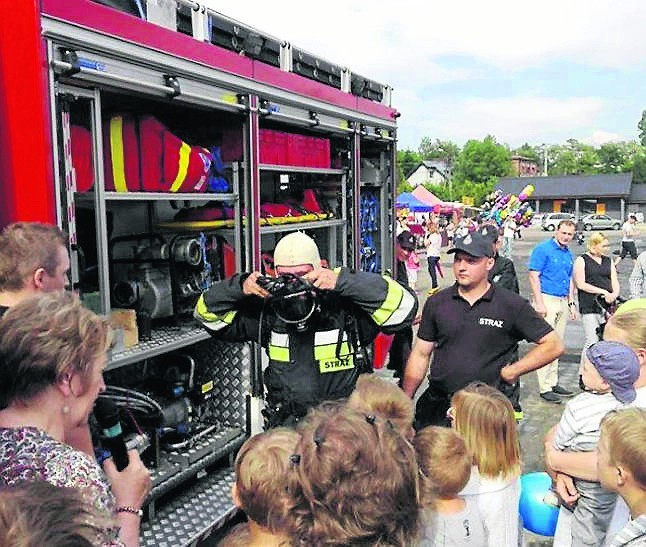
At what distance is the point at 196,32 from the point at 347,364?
1.83 m

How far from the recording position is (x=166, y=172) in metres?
3.68

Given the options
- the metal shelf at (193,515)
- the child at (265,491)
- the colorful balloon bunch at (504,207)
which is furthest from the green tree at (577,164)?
the child at (265,491)

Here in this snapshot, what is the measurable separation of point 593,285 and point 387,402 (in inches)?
181

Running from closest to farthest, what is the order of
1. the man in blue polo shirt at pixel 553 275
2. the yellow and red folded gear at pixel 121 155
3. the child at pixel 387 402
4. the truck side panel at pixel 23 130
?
the child at pixel 387 402 → the truck side panel at pixel 23 130 → the yellow and red folded gear at pixel 121 155 → the man in blue polo shirt at pixel 553 275

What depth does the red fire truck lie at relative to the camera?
2.64 m

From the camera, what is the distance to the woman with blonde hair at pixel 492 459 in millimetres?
2516

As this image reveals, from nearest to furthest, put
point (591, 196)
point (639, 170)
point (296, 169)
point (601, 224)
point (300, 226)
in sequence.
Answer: point (296, 169)
point (300, 226)
point (601, 224)
point (591, 196)
point (639, 170)

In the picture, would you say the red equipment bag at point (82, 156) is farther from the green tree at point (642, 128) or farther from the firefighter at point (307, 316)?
the green tree at point (642, 128)

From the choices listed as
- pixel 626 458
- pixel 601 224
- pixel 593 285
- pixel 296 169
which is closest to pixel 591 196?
pixel 601 224

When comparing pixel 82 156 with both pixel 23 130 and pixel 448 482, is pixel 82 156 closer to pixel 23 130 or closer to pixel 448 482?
pixel 23 130

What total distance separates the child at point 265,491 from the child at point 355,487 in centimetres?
8

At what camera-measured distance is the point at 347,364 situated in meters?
3.16

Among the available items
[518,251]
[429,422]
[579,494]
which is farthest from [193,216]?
[518,251]

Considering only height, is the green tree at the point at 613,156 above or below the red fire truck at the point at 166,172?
above
